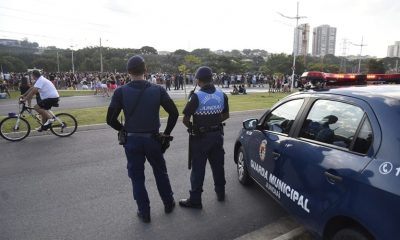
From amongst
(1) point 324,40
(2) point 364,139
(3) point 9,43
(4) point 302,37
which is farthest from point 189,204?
(1) point 324,40

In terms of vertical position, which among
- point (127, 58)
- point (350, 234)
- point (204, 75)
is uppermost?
point (127, 58)

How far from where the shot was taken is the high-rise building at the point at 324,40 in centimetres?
15275

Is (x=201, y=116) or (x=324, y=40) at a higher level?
(x=324, y=40)

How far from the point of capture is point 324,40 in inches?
6083

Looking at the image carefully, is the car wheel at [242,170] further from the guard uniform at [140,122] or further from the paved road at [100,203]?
the guard uniform at [140,122]

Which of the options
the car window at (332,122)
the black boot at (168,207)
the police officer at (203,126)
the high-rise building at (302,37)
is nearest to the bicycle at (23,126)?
the black boot at (168,207)

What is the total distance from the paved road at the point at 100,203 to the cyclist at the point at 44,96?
1689 millimetres

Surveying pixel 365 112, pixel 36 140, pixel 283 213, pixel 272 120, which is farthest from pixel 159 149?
pixel 36 140

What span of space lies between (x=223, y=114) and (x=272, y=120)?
60 centimetres

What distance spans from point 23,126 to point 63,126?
0.89 m

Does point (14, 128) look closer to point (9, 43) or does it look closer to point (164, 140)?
point (164, 140)

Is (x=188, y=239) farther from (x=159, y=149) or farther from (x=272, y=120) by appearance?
(x=272, y=120)

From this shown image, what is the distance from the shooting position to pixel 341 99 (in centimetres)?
292

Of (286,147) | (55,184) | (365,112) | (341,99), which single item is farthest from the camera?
(55,184)
